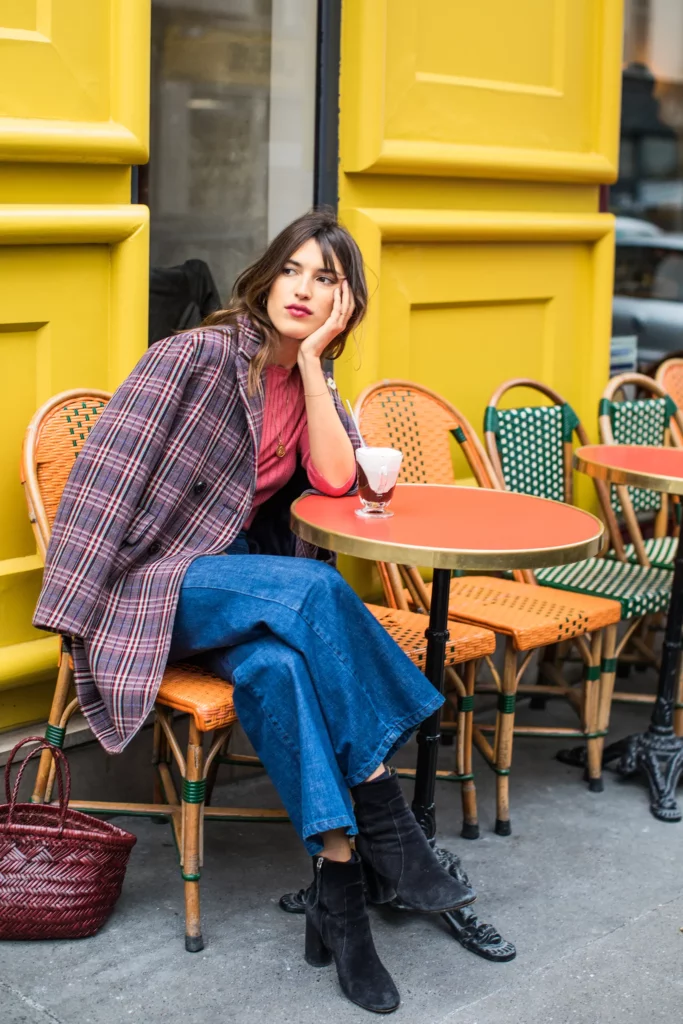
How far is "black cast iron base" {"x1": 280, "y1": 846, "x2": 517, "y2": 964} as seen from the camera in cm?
306

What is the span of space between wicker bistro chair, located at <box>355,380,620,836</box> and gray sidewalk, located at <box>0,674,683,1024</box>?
0.83 feet

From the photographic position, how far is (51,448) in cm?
336

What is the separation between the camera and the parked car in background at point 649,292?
18.9 feet

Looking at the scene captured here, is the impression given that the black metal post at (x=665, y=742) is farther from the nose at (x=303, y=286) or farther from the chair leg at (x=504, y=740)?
the nose at (x=303, y=286)

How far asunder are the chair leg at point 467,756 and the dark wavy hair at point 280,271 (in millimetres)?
1018

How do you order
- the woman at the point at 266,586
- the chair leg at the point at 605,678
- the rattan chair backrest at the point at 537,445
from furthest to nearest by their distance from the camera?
the rattan chair backrest at the point at 537,445, the chair leg at the point at 605,678, the woman at the point at 266,586

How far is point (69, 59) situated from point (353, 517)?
4.53 ft

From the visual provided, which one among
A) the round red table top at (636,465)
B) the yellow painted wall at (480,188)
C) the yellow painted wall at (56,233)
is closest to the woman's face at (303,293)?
the yellow painted wall at (56,233)

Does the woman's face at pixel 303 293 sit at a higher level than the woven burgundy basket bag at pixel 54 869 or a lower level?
higher

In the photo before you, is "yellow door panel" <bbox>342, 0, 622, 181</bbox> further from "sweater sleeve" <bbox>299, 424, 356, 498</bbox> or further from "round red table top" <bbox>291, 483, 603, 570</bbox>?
"round red table top" <bbox>291, 483, 603, 570</bbox>

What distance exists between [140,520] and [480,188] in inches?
83.4

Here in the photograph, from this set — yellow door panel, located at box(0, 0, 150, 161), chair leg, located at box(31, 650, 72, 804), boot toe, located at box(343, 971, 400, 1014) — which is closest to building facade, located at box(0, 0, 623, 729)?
yellow door panel, located at box(0, 0, 150, 161)

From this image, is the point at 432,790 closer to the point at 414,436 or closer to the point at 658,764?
the point at 658,764

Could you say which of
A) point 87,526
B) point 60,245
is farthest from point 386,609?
point 60,245
